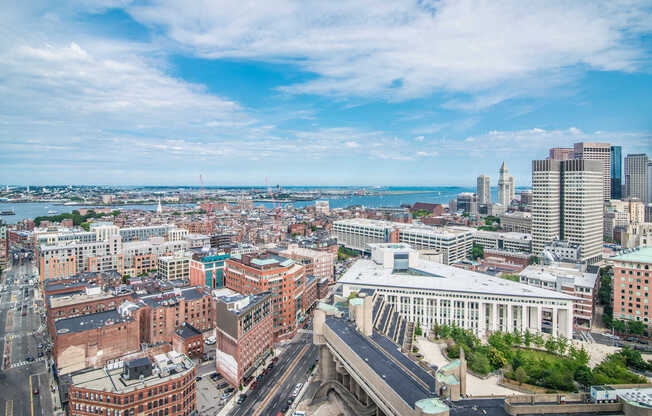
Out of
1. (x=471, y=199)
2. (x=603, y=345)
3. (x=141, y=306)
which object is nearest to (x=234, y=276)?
(x=141, y=306)

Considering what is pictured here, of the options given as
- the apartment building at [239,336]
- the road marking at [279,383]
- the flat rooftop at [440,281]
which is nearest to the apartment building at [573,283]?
the flat rooftop at [440,281]

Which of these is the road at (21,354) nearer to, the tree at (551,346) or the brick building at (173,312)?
the brick building at (173,312)

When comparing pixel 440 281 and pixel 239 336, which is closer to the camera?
pixel 239 336

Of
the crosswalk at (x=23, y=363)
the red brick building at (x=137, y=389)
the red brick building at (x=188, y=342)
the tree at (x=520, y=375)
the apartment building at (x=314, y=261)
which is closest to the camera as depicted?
the red brick building at (x=137, y=389)

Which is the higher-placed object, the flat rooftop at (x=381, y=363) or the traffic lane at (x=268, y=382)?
the flat rooftop at (x=381, y=363)

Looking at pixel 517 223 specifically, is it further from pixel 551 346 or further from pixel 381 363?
pixel 381 363

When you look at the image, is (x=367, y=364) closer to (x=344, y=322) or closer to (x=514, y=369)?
(x=344, y=322)

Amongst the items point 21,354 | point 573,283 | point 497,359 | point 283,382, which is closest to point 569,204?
point 573,283
